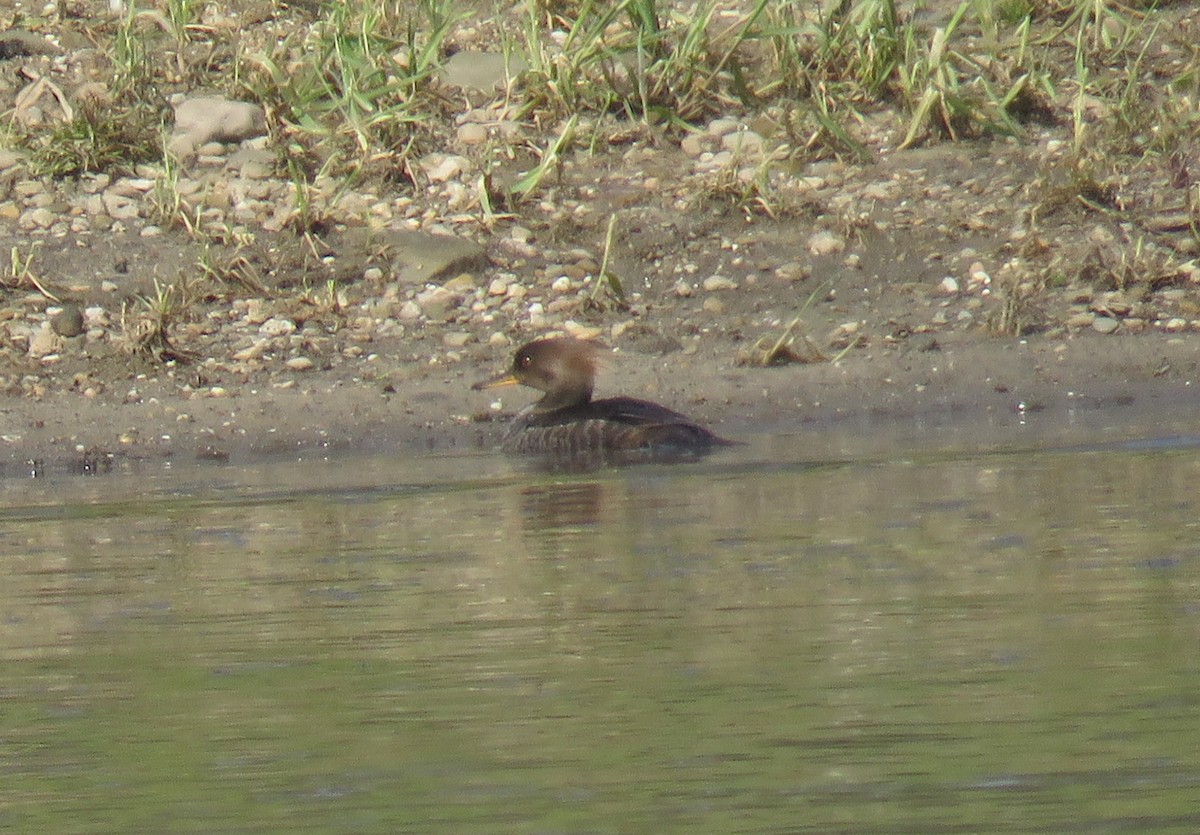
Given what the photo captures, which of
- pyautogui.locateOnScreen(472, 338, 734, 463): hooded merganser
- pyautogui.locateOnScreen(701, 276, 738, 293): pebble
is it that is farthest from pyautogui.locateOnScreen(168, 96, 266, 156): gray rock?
pyautogui.locateOnScreen(472, 338, 734, 463): hooded merganser

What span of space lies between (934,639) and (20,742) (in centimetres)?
184

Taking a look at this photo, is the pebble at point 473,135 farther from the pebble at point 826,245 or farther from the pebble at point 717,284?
the pebble at point 826,245

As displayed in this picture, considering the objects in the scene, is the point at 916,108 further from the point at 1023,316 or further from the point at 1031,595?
the point at 1031,595

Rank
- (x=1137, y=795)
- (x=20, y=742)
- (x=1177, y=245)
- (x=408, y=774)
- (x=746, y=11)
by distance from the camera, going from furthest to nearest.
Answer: (x=746, y=11) < (x=1177, y=245) < (x=20, y=742) < (x=408, y=774) < (x=1137, y=795)

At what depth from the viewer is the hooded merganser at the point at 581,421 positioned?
914cm

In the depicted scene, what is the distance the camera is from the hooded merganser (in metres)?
9.14


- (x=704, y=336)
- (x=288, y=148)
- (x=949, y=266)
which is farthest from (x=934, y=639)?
(x=288, y=148)

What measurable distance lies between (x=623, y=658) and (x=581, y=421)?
495cm

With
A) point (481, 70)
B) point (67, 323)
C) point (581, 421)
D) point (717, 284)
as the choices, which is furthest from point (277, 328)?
point (481, 70)

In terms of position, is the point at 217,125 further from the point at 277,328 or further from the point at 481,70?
the point at 277,328

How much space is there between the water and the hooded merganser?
1233 mm

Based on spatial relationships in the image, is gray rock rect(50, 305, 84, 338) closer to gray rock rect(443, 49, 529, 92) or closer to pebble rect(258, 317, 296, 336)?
pebble rect(258, 317, 296, 336)

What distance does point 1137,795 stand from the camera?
3314mm

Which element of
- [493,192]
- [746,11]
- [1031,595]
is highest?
[746,11]
